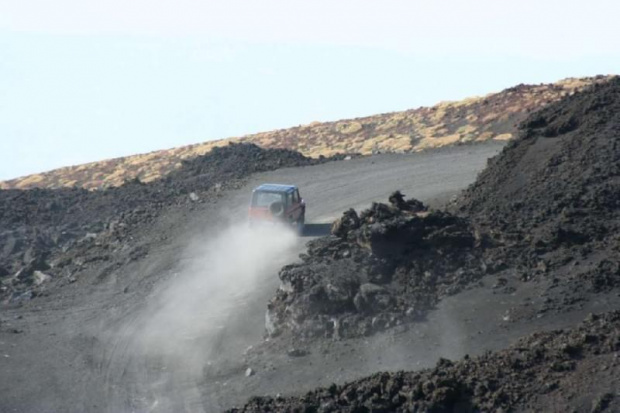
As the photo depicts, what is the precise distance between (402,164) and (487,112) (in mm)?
12682

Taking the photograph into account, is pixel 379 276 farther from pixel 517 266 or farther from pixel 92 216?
pixel 92 216

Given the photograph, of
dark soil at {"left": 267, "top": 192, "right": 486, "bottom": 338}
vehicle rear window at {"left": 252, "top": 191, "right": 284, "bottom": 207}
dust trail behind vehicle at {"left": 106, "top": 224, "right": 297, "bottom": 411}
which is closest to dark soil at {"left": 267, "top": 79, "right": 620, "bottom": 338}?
dark soil at {"left": 267, "top": 192, "right": 486, "bottom": 338}

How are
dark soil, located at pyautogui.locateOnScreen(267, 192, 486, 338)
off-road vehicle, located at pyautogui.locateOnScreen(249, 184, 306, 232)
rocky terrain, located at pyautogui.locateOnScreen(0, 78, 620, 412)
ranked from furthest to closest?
off-road vehicle, located at pyautogui.locateOnScreen(249, 184, 306, 232)
dark soil, located at pyautogui.locateOnScreen(267, 192, 486, 338)
rocky terrain, located at pyautogui.locateOnScreen(0, 78, 620, 412)

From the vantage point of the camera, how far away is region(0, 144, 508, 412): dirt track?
22453 millimetres

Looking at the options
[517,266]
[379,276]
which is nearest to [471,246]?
[517,266]

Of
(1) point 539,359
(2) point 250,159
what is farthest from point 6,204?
(1) point 539,359

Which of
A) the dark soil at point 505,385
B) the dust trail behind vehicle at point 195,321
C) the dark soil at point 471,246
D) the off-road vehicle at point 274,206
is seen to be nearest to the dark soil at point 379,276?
the dark soil at point 471,246

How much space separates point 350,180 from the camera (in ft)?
136

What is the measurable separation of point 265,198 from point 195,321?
693 centimetres

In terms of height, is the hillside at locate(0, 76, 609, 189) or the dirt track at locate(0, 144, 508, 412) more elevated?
the hillside at locate(0, 76, 609, 189)

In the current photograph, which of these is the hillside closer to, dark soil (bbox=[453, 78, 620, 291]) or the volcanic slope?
dark soil (bbox=[453, 78, 620, 291])

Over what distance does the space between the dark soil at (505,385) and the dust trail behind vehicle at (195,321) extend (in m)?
4.80

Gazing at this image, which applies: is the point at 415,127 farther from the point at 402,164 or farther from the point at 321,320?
the point at 321,320

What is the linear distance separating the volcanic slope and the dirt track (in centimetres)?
194
